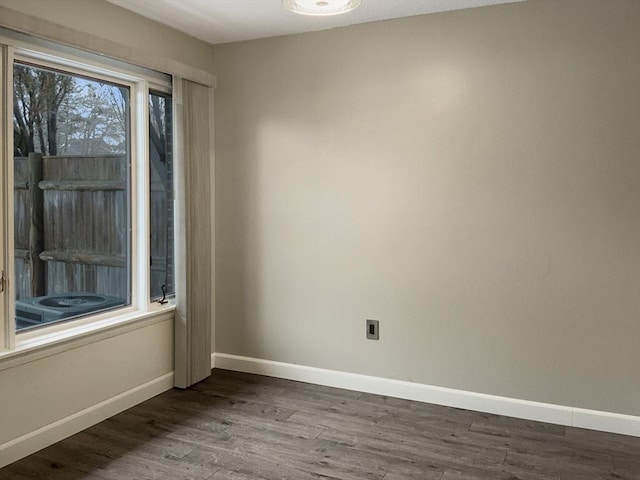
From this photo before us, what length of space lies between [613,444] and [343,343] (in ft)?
5.48

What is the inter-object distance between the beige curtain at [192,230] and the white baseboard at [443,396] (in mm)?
377

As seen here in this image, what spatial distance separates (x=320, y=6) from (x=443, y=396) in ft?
7.82

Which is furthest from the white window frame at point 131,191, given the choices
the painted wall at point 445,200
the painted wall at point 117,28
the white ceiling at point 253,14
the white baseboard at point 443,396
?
the white baseboard at point 443,396

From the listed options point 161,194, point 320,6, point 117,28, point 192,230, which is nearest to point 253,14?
point 117,28

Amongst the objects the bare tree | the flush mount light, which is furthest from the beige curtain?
the flush mount light

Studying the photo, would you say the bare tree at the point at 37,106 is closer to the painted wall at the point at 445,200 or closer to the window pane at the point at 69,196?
the window pane at the point at 69,196

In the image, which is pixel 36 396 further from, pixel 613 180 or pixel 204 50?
pixel 613 180

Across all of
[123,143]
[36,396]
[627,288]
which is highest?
[123,143]

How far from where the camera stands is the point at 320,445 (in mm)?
2979

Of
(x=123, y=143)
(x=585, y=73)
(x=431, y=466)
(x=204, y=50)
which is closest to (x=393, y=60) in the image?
(x=585, y=73)

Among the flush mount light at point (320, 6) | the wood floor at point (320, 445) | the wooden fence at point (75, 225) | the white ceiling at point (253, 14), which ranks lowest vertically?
the wood floor at point (320, 445)

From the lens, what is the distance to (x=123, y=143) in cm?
356

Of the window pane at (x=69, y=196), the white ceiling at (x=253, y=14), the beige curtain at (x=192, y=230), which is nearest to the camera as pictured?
the window pane at (x=69, y=196)

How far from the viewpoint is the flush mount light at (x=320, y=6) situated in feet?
8.44
